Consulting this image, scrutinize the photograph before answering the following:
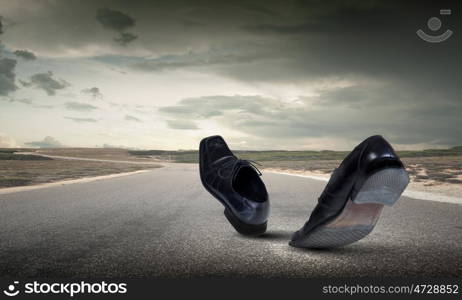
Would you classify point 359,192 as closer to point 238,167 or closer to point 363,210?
point 363,210

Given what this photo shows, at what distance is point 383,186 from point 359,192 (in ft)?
0.49

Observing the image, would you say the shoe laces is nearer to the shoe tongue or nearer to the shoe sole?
the shoe tongue

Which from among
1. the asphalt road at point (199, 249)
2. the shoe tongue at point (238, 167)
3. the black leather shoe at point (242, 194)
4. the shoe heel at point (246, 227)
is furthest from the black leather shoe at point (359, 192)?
the shoe tongue at point (238, 167)

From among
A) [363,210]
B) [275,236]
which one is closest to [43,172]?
[275,236]

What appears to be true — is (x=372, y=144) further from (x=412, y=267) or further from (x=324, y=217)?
(x=412, y=267)

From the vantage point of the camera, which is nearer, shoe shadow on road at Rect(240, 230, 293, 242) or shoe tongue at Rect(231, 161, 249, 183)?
shoe tongue at Rect(231, 161, 249, 183)

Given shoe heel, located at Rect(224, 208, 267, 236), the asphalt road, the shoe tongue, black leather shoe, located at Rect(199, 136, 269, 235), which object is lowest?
the asphalt road

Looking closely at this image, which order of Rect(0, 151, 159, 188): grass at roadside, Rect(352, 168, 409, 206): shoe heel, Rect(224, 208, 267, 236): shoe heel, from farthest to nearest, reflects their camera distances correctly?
Rect(0, 151, 159, 188): grass at roadside → Rect(224, 208, 267, 236): shoe heel → Rect(352, 168, 409, 206): shoe heel

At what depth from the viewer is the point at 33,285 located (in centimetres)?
225

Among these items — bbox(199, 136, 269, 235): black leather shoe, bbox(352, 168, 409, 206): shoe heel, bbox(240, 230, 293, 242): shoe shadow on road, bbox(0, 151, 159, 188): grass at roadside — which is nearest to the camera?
bbox(352, 168, 409, 206): shoe heel

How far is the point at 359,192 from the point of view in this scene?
2223 mm

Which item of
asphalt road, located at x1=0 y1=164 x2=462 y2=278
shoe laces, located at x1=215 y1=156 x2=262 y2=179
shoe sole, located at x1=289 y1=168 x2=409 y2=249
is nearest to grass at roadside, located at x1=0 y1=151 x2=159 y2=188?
asphalt road, located at x1=0 y1=164 x2=462 y2=278

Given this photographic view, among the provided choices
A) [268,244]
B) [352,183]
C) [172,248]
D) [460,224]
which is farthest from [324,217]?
[460,224]

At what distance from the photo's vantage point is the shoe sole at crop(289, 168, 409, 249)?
214 centimetres
